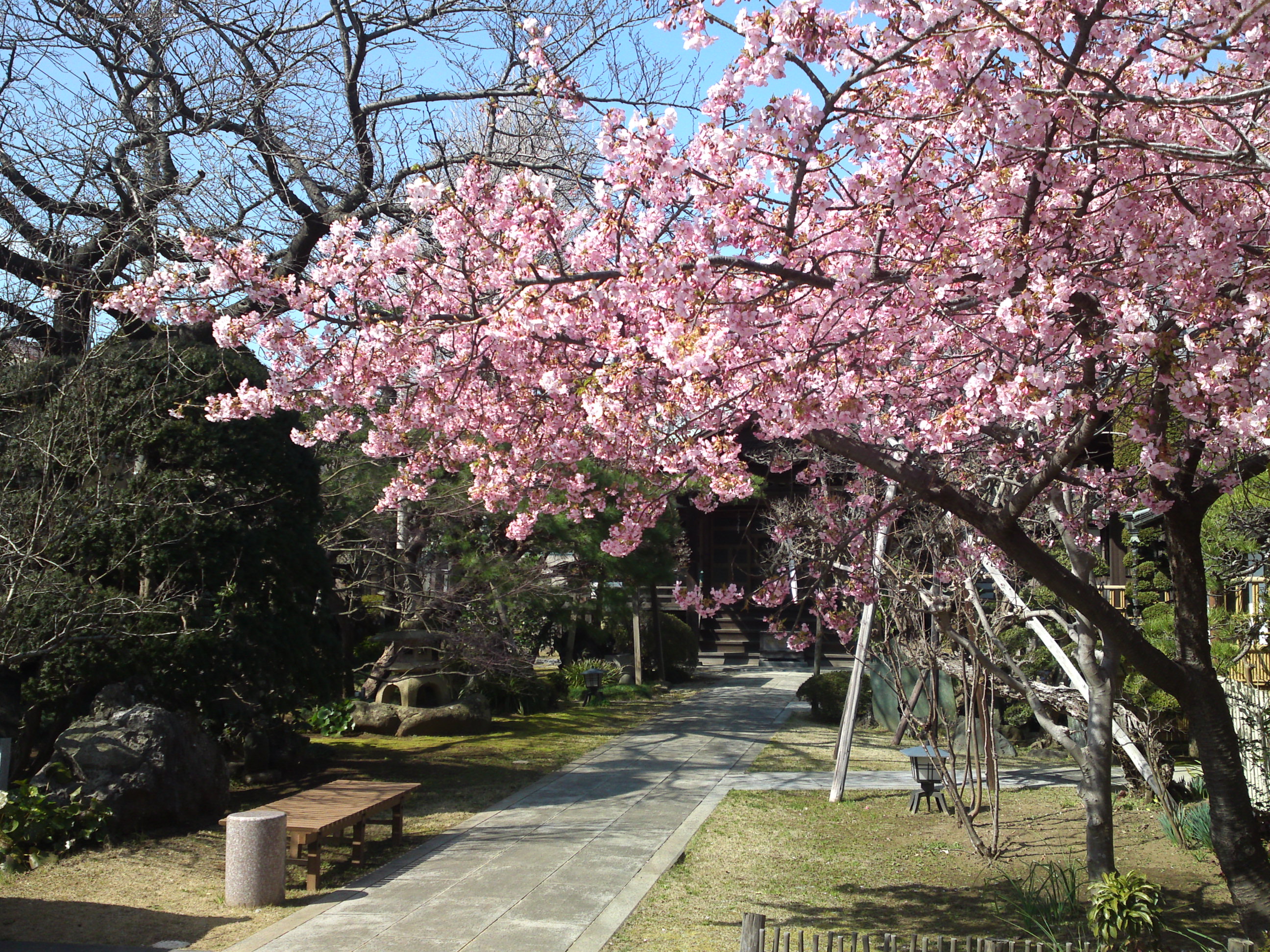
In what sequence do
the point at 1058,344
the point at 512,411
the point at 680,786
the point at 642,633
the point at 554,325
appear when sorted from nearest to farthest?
the point at 1058,344, the point at 554,325, the point at 512,411, the point at 680,786, the point at 642,633

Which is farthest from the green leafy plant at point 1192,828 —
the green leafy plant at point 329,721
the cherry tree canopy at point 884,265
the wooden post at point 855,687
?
the green leafy plant at point 329,721

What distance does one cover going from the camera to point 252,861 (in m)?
6.33

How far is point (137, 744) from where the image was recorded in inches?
304

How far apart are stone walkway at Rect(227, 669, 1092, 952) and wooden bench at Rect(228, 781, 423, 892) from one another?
297 millimetres

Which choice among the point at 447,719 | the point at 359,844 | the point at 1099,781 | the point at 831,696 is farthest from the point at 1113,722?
the point at 447,719

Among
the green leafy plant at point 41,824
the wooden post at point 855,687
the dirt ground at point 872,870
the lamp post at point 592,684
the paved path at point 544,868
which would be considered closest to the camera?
the paved path at point 544,868

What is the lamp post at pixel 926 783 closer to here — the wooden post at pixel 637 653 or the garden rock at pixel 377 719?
the garden rock at pixel 377 719

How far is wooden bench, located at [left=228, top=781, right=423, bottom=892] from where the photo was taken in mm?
6750

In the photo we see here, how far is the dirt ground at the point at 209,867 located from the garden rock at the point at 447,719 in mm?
710

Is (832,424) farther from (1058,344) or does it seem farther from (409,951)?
(409,951)

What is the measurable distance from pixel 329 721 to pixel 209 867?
5.73 metres

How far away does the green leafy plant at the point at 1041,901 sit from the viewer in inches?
224

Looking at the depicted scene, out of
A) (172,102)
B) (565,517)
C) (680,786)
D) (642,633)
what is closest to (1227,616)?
(680,786)

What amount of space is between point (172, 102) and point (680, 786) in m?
8.08
